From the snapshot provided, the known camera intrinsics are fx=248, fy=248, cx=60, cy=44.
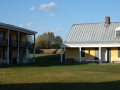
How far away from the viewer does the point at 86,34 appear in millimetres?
42594

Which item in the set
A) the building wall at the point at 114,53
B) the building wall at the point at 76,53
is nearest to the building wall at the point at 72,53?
the building wall at the point at 76,53

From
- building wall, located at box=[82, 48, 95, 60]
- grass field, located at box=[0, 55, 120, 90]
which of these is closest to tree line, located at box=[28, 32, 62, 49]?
building wall, located at box=[82, 48, 95, 60]

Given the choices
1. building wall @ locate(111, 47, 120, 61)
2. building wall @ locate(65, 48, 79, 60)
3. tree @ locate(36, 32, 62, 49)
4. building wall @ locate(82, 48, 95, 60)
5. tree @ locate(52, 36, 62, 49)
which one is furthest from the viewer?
tree @ locate(52, 36, 62, 49)

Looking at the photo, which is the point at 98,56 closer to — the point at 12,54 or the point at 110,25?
the point at 110,25

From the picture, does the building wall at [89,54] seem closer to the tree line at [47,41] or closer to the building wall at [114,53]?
the building wall at [114,53]

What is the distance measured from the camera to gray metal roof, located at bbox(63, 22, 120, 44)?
40.2 m

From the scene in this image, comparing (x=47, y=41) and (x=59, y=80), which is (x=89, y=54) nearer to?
(x=59, y=80)

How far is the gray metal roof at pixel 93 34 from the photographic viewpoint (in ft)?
→ 132

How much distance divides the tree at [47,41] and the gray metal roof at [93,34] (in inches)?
1995

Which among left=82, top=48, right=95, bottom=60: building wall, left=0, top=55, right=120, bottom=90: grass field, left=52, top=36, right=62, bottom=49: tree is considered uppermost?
left=52, top=36, right=62, bottom=49: tree

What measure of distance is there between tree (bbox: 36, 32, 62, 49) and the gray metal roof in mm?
50662

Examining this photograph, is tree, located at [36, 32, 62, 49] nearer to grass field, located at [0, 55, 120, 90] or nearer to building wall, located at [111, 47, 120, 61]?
building wall, located at [111, 47, 120, 61]
